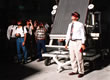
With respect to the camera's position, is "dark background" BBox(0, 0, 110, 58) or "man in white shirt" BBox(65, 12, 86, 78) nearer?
"man in white shirt" BBox(65, 12, 86, 78)

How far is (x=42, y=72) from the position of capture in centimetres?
730

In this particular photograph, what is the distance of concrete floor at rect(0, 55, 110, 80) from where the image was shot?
657 cm

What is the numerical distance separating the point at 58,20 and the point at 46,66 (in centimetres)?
193

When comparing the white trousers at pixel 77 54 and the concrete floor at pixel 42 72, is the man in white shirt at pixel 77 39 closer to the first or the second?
the white trousers at pixel 77 54

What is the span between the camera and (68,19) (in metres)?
7.92

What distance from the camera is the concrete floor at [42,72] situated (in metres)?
6.57

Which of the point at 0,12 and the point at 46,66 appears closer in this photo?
the point at 46,66

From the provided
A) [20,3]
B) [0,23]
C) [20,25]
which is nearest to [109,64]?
[20,25]

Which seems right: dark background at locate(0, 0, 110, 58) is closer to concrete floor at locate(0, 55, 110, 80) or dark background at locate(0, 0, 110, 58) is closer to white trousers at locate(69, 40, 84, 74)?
concrete floor at locate(0, 55, 110, 80)

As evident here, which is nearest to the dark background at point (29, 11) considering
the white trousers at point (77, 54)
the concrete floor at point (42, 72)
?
the concrete floor at point (42, 72)

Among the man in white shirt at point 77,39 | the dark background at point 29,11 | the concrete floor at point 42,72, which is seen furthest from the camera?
the dark background at point 29,11

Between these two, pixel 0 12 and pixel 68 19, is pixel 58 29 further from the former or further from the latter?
pixel 0 12

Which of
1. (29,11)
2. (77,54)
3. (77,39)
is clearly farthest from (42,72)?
(29,11)

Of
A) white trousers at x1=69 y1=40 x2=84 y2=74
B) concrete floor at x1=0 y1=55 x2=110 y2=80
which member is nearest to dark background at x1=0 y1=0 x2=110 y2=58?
concrete floor at x1=0 y1=55 x2=110 y2=80
